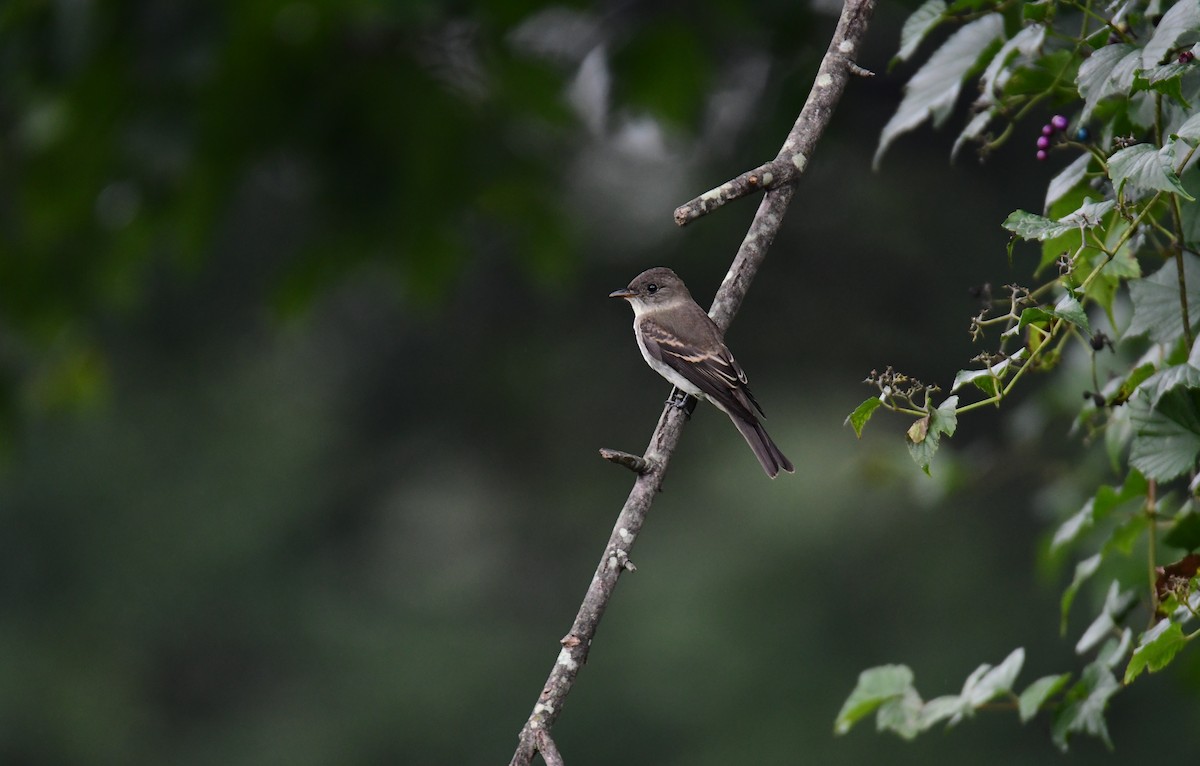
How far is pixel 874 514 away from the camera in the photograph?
53.8ft

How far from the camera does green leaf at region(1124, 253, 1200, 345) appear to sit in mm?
2242

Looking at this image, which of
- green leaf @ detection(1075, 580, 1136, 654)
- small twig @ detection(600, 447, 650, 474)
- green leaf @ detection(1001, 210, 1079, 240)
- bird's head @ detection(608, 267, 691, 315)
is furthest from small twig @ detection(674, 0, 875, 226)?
bird's head @ detection(608, 267, 691, 315)

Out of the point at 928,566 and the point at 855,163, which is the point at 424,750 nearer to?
the point at 928,566

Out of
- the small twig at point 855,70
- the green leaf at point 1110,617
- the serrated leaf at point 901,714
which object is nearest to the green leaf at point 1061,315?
the green leaf at point 1110,617

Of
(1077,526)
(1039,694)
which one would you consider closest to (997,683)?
(1039,694)

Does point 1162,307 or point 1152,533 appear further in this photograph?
point 1152,533

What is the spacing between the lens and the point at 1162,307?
2.26 meters

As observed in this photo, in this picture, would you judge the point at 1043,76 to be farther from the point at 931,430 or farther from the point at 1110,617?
the point at 1110,617

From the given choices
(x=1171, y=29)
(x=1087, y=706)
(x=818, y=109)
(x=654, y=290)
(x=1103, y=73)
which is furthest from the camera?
(x=654, y=290)

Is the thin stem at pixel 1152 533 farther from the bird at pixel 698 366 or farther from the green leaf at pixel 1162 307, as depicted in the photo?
the bird at pixel 698 366

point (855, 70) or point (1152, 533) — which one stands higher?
point (855, 70)

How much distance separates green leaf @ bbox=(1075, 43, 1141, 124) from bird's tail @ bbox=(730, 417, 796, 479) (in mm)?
2518

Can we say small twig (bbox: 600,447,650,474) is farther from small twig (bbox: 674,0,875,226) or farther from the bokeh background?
the bokeh background

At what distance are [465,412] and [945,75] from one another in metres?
17.0
